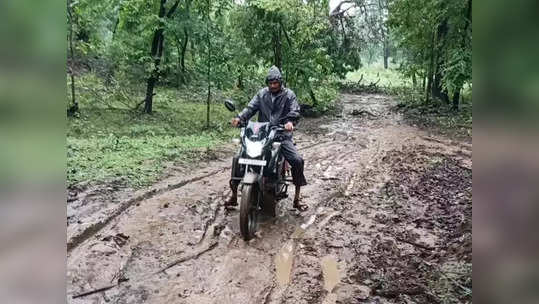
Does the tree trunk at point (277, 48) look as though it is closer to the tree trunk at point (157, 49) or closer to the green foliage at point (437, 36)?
the tree trunk at point (157, 49)

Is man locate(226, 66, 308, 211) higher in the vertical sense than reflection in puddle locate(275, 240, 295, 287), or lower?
higher

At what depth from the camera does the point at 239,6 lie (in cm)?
1409

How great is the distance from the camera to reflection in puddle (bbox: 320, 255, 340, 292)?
12.7 feet

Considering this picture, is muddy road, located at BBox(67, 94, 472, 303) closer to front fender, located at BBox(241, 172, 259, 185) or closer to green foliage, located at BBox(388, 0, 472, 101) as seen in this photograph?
front fender, located at BBox(241, 172, 259, 185)

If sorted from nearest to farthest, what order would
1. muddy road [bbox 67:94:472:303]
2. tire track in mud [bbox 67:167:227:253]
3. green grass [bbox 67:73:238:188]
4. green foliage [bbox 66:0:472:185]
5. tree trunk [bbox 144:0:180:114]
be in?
muddy road [bbox 67:94:472:303]
tire track in mud [bbox 67:167:227:253]
green grass [bbox 67:73:238:188]
green foliage [bbox 66:0:472:185]
tree trunk [bbox 144:0:180:114]

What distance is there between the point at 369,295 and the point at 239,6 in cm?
1204

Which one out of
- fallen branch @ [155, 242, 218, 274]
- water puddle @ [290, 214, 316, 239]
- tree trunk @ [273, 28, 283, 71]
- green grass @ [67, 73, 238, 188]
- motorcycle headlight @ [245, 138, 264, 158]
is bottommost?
fallen branch @ [155, 242, 218, 274]

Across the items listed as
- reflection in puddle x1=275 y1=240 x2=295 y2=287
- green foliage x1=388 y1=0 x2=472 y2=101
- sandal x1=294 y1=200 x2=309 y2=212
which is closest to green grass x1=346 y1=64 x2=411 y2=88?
green foliage x1=388 y1=0 x2=472 y2=101

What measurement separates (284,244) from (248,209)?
21.5 inches

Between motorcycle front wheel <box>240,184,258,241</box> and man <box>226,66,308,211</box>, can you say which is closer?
motorcycle front wheel <box>240,184,258,241</box>

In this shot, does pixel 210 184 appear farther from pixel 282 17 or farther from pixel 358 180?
pixel 282 17

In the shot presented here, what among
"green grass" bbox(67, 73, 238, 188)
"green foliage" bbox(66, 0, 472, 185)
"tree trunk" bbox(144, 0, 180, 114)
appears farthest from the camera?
"tree trunk" bbox(144, 0, 180, 114)

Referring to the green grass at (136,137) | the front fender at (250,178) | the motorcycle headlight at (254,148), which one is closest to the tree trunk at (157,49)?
the green grass at (136,137)

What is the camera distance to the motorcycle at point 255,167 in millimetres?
4664
